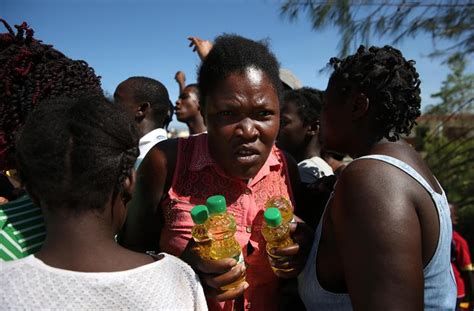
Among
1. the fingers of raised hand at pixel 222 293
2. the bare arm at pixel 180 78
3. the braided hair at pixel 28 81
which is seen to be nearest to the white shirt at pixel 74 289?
the fingers of raised hand at pixel 222 293

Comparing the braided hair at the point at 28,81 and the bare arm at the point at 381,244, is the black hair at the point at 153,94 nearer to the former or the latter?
the braided hair at the point at 28,81

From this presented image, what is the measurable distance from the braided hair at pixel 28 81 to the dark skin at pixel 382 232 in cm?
97

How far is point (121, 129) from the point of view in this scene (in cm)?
119

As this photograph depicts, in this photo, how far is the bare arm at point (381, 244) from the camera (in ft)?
4.47

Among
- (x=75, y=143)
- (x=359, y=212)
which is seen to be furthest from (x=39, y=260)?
(x=359, y=212)

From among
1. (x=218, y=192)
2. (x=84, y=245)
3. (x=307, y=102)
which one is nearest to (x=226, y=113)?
(x=218, y=192)

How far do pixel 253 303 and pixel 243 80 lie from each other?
3.20 ft

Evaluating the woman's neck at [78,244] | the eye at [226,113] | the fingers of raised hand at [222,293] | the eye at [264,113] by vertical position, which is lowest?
the fingers of raised hand at [222,293]

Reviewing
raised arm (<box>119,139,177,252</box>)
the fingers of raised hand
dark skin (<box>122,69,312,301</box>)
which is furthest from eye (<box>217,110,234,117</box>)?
the fingers of raised hand

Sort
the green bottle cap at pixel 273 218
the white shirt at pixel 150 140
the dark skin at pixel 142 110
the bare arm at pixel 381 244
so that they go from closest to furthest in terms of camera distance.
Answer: the bare arm at pixel 381 244
the green bottle cap at pixel 273 218
the white shirt at pixel 150 140
the dark skin at pixel 142 110

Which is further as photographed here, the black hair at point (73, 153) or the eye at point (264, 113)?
the eye at point (264, 113)

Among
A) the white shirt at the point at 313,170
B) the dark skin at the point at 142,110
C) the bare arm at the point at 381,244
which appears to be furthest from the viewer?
the dark skin at the point at 142,110

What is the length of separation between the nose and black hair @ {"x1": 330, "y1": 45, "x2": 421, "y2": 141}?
16.2 inches

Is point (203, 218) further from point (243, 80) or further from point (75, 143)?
point (243, 80)
